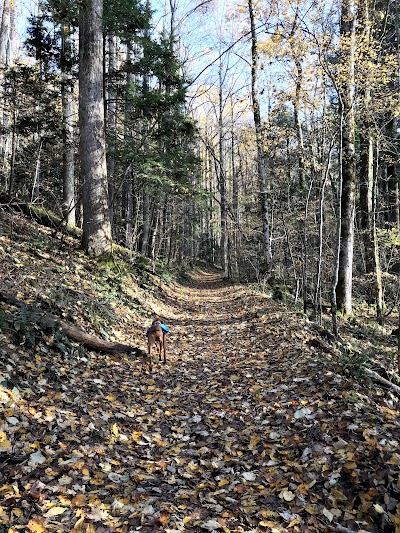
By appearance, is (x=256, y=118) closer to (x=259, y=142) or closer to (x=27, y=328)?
(x=259, y=142)

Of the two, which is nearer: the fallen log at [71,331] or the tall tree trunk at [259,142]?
the fallen log at [71,331]

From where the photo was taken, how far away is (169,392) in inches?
225

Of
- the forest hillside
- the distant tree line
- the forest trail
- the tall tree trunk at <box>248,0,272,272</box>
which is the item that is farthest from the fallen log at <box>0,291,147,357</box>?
the tall tree trunk at <box>248,0,272,272</box>

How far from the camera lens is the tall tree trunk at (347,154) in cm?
886

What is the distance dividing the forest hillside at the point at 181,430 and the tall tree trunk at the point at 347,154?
3.59 metres

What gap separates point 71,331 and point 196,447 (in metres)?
2.96

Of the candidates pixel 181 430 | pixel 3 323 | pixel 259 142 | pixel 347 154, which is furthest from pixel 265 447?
pixel 259 142

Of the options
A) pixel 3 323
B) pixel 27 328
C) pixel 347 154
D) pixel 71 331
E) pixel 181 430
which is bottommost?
pixel 181 430

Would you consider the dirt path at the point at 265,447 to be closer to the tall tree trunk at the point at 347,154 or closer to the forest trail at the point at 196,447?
the forest trail at the point at 196,447

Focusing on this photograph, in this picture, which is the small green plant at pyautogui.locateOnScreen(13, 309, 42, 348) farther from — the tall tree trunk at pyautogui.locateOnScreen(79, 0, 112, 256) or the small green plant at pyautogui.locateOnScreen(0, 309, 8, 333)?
the tall tree trunk at pyautogui.locateOnScreen(79, 0, 112, 256)

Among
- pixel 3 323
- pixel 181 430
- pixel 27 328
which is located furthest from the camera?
pixel 27 328

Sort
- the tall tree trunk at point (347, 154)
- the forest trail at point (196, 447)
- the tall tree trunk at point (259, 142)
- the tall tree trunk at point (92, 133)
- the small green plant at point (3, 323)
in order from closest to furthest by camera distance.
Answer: the forest trail at point (196, 447), the small green plant at point (3, 323), the tall tree trunk at point (347, 154), the tall tree trunk at point (92, 133), the tall tree trunk at point (259, 142)

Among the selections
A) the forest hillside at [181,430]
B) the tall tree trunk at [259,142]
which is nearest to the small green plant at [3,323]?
the forest hillside at [181,430]

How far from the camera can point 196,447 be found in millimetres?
4191
